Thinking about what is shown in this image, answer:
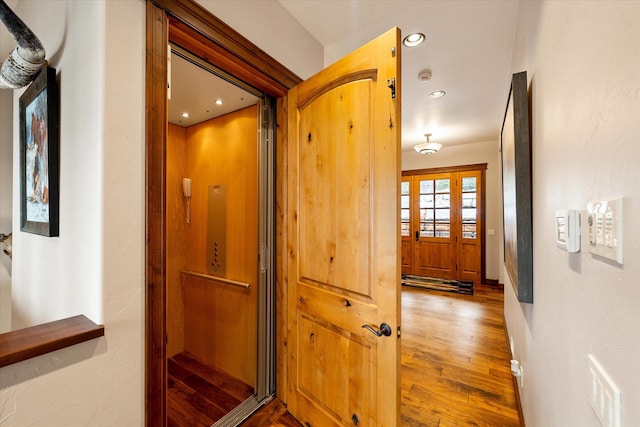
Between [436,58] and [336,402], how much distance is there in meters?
2.68

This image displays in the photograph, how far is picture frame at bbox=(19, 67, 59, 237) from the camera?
4.04 feet

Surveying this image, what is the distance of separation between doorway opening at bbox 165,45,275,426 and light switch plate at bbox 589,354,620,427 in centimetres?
164

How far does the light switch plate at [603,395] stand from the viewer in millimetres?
479

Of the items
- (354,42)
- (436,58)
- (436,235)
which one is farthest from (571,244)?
(436,235)

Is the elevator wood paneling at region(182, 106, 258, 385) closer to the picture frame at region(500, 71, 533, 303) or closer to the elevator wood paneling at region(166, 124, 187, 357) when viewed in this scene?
the elevator wood paneling at region(166, 124, 187, 357)

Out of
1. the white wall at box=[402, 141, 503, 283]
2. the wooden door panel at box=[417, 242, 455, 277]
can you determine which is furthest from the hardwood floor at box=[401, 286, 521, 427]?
the wooden door panel at box=[417, 242, 455, 277]

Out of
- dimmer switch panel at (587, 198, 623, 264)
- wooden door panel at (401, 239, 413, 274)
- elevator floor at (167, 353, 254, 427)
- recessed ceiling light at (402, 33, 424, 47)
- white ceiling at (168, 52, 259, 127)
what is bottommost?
elevator floor at (167, 353, 254, 427)

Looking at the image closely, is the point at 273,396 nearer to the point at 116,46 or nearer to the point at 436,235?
the point at 116,46

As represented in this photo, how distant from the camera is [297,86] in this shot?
1700 millimetres

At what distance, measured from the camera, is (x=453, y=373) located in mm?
2266

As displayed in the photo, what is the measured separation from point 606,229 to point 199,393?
8.57 ft

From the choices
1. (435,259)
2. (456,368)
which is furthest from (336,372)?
(435,259)

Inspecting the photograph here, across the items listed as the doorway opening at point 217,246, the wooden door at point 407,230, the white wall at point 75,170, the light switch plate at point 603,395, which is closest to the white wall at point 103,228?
the white wall at point 75,170

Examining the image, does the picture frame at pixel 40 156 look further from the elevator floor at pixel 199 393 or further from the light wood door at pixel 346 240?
the elevator floor at pixel 199 393
